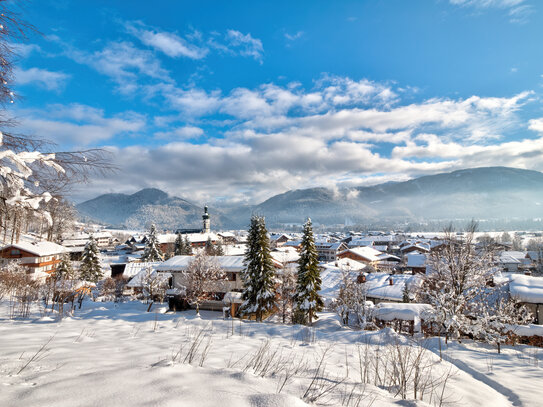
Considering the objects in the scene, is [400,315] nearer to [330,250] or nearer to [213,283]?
[213,283]

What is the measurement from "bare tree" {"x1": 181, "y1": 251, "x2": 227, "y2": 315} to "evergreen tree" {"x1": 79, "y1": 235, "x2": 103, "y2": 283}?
22.3m

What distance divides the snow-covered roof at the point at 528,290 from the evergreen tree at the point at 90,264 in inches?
2008

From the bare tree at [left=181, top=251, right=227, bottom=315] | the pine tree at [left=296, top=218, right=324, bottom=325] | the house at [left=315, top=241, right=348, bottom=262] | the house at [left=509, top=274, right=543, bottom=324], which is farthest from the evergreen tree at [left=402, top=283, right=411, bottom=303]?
the house at [left=315, top=241, right=348, bottom=262]

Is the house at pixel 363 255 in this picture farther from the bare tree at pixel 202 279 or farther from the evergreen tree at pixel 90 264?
the evergreen tree at pixel 90 264

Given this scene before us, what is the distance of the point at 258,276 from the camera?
23.8 meters

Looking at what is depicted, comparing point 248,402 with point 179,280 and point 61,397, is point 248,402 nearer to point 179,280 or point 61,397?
point 61,397

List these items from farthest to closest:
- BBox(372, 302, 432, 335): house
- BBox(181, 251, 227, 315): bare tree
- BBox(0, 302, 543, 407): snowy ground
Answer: BBox(181, 251, 227, 315): bare tree, BBox(372, 302, 432, 335): house, BBox(0, 302, 543, 407): snowy ground

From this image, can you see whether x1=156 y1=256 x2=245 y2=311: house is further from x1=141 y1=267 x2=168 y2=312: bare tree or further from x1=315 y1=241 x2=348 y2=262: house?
A: x1=315 y1=241 x2=348 y2=262: house

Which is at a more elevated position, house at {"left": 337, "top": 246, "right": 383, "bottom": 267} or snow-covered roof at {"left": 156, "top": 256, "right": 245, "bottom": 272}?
snow-covered roof at {"left": 156, "top": 256, "right": 245, "bottom": 272}

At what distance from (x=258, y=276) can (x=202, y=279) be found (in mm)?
5617

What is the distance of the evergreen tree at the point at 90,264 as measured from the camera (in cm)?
3962

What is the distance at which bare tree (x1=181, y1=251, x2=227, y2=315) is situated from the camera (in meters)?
24.7

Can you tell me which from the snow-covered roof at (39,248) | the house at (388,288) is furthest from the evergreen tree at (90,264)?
the house at (388,288)

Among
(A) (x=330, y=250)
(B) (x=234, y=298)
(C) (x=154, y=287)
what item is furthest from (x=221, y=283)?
(A) (x=330, y=250)
